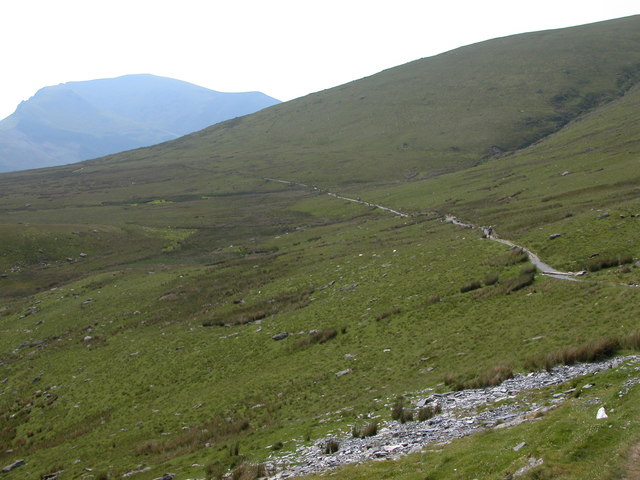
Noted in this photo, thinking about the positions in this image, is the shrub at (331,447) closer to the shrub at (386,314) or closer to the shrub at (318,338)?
the shrub at (318,338)

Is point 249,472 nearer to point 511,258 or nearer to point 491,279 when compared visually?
point 491,279

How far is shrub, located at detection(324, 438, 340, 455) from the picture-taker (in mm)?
20484

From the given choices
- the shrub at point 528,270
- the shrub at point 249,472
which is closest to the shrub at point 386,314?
the shrub at point 528,270

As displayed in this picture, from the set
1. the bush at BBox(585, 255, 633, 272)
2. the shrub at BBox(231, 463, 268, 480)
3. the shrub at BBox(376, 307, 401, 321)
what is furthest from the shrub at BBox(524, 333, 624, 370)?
the shrub at BBox(376, 307, 401, 321)

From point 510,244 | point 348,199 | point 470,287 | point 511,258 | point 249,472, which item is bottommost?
point 470,287

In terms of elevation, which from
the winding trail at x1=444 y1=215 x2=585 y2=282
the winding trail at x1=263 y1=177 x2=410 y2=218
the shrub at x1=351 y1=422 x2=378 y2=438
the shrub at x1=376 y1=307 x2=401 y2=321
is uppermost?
the winding trail at x1=263 y1=177 x2=410 y2=218

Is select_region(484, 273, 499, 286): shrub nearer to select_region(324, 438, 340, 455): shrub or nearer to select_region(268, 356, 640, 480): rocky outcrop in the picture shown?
select_region(268, 356, 640, 480): rocky outcrop

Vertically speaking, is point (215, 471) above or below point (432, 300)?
above

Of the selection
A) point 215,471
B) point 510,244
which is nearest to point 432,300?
point 510,244

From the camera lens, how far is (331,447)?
67.7 feet

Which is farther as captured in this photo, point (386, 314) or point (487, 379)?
point (386, 314)

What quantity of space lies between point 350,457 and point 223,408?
42.9ft

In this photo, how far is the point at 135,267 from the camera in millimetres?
83188

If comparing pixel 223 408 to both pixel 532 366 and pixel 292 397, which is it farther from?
pixel 532 366
